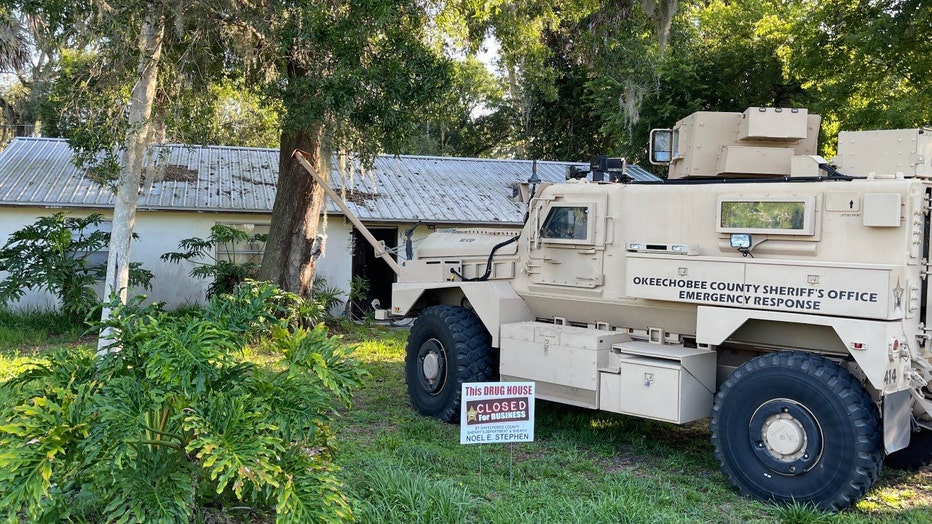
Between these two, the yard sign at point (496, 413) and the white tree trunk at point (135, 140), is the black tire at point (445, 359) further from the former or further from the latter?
the white tree trunk at point (135, 140)

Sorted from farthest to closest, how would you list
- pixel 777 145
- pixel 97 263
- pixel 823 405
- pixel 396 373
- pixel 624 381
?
pixel 97 263 < pixel 396 373 < pixel 777 145 < pixel 624 381 < pixel 823 405

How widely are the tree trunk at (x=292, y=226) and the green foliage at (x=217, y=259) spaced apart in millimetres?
1061

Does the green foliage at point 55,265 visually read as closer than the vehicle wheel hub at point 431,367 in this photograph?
No

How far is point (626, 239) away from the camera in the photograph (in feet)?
26.1

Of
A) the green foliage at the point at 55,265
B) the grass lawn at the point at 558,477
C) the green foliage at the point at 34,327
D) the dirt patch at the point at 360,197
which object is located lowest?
the grass lawn at the point at 558,477

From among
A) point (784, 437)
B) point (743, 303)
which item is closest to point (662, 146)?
point (743, 303)

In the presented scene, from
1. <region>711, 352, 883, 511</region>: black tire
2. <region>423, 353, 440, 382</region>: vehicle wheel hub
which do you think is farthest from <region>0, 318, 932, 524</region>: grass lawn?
<region>423, 353, 440, 382</region>: vehicle wheel hub

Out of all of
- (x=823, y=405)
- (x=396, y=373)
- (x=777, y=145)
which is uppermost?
(x=777, y=145)

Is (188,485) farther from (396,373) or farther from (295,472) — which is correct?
(396,373)

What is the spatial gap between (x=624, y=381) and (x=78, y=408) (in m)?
4.34

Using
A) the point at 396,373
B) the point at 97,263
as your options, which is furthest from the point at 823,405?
the point at 97,263

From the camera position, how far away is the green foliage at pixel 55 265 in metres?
14.0

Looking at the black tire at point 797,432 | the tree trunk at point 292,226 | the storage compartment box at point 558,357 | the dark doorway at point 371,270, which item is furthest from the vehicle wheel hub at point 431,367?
the dark doorway at point 371,270

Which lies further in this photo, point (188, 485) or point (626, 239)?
point (626, 239)
